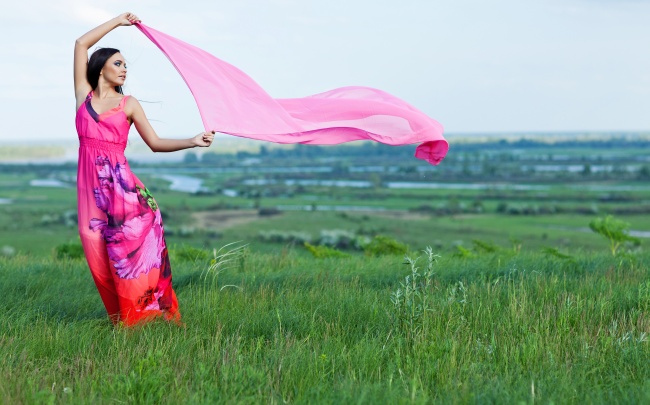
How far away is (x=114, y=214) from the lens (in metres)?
5.87

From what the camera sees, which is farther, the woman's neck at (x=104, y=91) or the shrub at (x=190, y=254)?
the shrub at (x=190, y=254)

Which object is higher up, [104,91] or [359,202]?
[104,91]

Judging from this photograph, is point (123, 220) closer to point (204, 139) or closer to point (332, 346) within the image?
point (204, 139)

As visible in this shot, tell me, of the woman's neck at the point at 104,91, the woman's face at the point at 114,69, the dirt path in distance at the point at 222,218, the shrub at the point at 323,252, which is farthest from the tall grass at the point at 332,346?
the dirt path in distance at the point at 222,218

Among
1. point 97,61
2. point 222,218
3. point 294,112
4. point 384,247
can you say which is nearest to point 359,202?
point 222,218

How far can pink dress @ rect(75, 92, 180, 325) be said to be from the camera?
5.88m

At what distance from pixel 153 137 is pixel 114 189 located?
1.72 feet

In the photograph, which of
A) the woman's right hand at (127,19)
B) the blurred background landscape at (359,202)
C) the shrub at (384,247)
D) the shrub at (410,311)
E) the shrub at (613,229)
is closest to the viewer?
the shrub at (410,311)

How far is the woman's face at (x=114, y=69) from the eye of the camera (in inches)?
235

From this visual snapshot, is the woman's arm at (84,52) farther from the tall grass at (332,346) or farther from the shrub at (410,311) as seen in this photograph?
the shrub at (410,311)

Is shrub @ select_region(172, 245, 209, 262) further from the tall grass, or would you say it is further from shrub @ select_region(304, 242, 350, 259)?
the tall grass

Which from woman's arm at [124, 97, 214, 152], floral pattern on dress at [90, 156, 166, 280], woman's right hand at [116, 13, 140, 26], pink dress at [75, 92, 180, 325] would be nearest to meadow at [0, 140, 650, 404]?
pink dress at [75, 92, 180, 325]

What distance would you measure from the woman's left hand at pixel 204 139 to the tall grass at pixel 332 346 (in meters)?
1.40

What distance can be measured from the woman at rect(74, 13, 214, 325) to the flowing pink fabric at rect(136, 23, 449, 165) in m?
0.52
